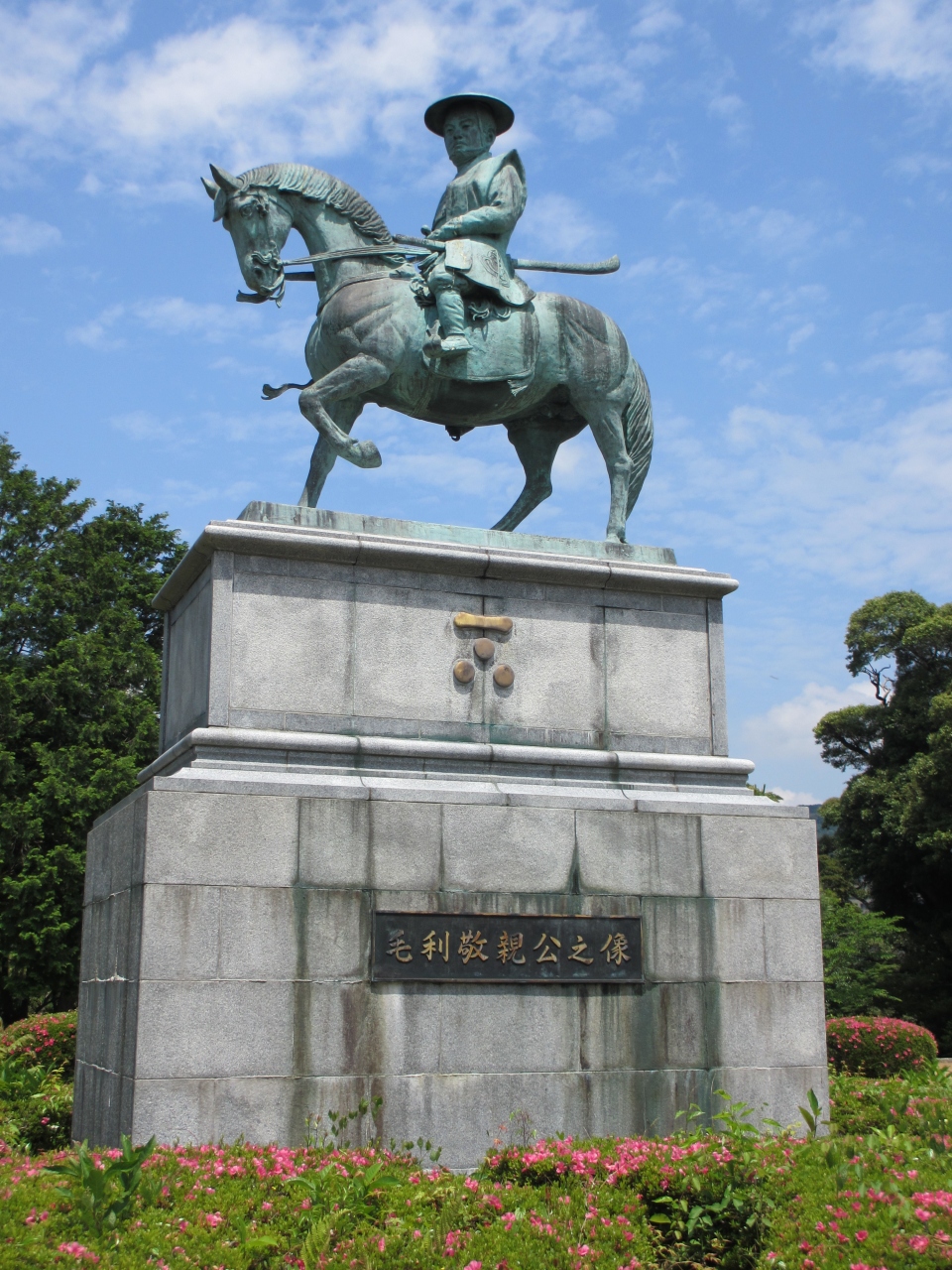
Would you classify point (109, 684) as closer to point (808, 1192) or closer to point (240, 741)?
point (240, 741)

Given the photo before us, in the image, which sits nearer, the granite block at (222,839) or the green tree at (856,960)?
the granite block at (222,839)

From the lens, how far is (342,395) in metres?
9.10

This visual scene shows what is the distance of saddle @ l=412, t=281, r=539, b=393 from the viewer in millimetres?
9305

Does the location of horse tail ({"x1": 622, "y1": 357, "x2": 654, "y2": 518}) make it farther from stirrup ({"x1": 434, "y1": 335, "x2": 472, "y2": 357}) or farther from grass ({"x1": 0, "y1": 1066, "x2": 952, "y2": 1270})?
grass ({"x1": 0, "y1": 1066, "x2": 952, "y2": 1270})

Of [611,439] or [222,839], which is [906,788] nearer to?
[611,439]

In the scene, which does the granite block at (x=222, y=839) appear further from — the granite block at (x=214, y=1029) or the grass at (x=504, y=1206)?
the grass at (x=504, y=1206)

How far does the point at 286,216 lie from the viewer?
31.4ft

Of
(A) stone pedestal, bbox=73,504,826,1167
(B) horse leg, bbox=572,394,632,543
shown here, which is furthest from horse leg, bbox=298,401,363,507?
(B) horse leg, bbox=572,394,632,543

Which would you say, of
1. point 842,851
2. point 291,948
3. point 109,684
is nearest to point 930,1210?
point 291,948

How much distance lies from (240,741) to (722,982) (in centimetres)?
343

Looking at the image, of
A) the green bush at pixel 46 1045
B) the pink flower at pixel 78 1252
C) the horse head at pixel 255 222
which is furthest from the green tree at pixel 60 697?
the pink flower at pixel 78 1252

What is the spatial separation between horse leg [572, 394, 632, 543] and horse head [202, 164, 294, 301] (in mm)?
2545

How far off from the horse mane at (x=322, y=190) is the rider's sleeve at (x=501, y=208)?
655 millimetres

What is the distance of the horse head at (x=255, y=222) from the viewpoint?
372 inches
